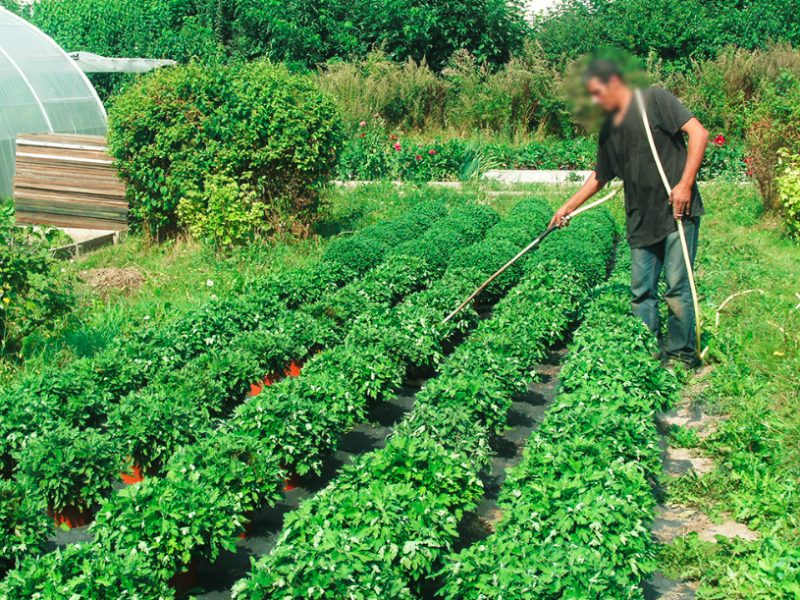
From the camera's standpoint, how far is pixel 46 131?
13.5 meters

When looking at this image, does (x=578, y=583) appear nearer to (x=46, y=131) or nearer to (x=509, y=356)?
(x=509, y=356)

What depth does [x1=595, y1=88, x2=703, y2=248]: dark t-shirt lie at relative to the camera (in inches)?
246

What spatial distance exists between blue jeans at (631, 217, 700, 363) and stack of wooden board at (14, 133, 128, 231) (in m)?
6.89

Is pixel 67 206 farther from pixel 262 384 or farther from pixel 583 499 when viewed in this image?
pixel 583 499

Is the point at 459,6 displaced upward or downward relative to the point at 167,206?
upward

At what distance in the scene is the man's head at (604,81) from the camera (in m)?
5.67

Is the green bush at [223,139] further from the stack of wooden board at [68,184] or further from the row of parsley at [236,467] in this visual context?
the row of parsley at [236,467]

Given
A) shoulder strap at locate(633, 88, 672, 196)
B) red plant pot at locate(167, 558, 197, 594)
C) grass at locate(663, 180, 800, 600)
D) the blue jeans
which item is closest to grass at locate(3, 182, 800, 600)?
grass at locate(663, 180, 800, 600)

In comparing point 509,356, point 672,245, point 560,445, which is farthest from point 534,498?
point 672,245

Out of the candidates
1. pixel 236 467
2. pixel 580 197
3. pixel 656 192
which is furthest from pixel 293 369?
pixel 656 192

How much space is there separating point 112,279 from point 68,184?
280cm

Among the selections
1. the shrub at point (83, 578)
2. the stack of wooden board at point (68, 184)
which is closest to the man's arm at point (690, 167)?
the shrub at point (83, 578)

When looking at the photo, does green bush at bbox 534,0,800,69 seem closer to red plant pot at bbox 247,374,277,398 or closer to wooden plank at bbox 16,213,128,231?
wooden plank at bbox 16,213,128,231

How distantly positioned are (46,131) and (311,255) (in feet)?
19.3
